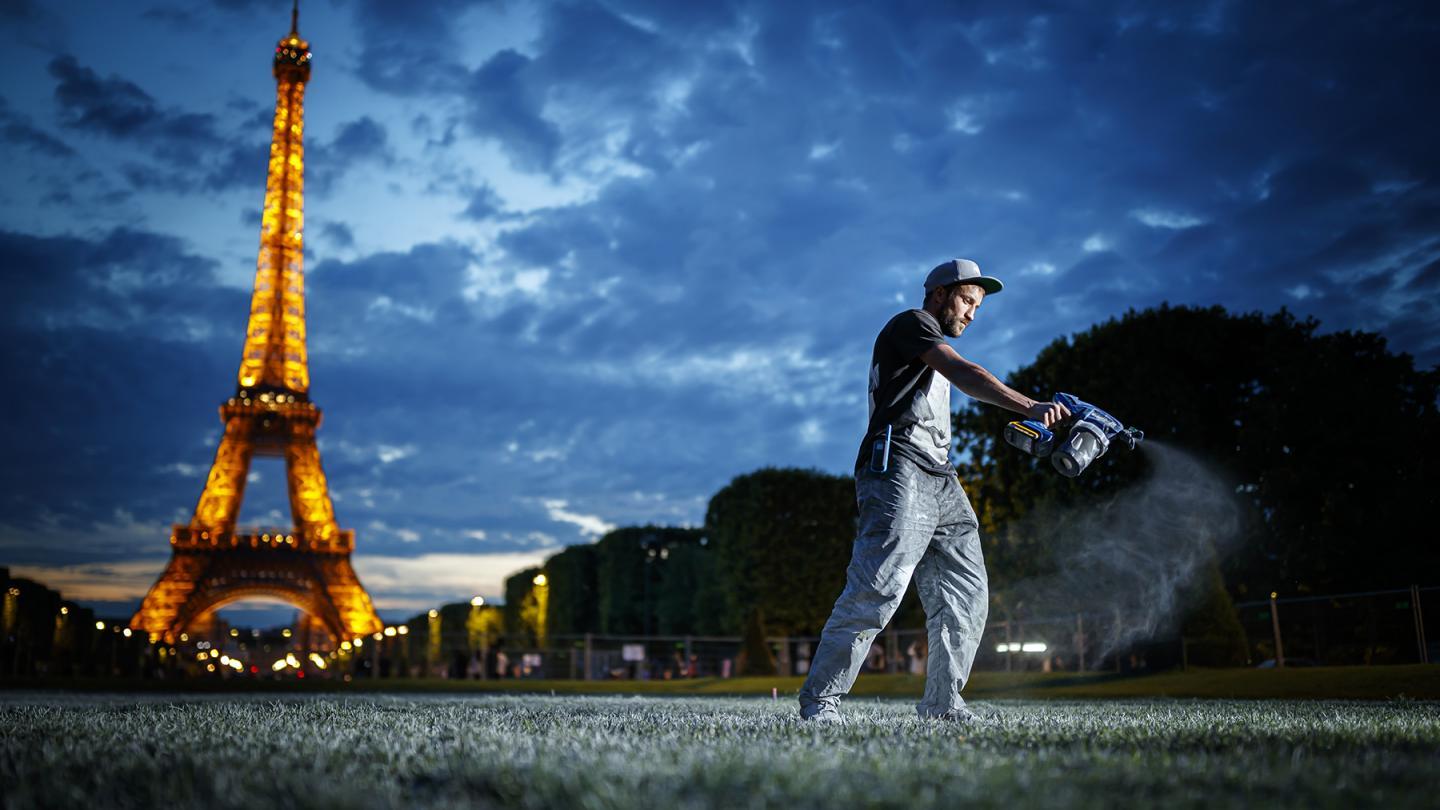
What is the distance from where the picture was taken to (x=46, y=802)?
2119mm

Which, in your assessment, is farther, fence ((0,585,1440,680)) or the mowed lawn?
fence ((0,585,1440,680))

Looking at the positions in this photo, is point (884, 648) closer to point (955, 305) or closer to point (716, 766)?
point (955, 305)

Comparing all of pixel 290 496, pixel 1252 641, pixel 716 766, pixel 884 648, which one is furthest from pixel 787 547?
pixel 716 766

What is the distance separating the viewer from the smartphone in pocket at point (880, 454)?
4.99m

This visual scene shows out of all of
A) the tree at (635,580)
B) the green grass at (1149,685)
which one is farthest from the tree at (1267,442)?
the tree at (635,580)

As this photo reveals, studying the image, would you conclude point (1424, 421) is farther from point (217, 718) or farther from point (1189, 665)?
point (217, 718)

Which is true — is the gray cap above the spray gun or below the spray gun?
above

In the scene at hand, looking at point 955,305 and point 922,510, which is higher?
point 955,305

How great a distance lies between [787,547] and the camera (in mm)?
39531

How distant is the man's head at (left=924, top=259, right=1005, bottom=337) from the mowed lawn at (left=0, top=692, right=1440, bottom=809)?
2081 millimetres

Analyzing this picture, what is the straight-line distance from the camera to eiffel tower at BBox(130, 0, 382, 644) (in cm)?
5116

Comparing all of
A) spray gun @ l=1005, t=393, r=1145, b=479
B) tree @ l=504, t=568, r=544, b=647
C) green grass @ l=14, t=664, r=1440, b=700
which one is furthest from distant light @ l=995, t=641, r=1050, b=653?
tree @ l=504, t=568, r=544, b=647

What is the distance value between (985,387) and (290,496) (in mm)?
54424

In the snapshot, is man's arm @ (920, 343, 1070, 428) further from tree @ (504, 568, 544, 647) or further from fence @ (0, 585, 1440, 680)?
tree @ (504, 568, 544, 647)
